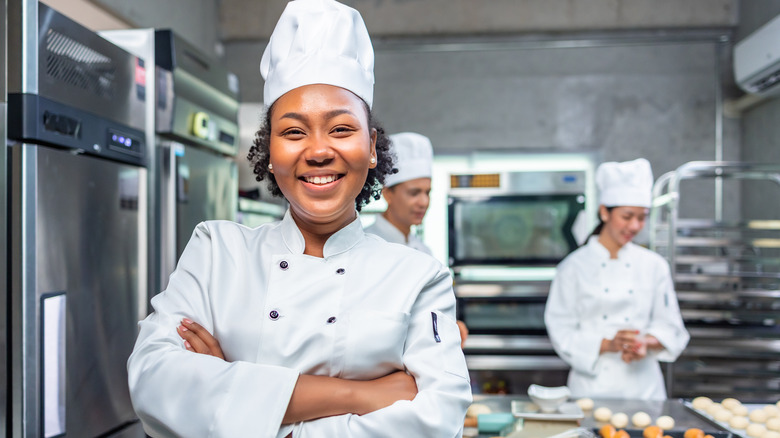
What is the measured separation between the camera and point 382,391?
1.01 metres

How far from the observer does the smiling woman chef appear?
0.94m

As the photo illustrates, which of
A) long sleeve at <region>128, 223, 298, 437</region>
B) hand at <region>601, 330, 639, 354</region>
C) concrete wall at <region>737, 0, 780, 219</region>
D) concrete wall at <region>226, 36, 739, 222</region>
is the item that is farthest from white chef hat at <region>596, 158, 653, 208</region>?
long sleeve at <region>128, 223, 298, 437</region>

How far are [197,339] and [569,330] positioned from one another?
2.22 meters

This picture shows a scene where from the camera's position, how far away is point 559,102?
16.3 feet

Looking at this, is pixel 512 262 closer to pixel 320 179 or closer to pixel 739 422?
pixel 739 422

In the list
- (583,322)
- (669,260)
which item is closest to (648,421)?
(583,322)

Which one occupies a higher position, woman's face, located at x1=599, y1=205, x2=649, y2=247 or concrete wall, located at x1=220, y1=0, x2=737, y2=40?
concrete wall, located at x1=220, y1=0, x2=737, y2=40

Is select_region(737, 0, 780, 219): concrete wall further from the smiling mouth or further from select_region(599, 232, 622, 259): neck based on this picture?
the smiling mouth

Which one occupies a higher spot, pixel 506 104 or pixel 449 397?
pixel 506 104

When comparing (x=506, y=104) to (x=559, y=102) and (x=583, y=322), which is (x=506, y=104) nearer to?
(x=559, y=102)

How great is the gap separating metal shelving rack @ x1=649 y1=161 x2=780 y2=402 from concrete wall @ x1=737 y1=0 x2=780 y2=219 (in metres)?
0.92

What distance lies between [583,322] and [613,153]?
94.6 inches

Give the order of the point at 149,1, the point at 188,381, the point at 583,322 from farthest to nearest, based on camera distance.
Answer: the point at 149,1 → the point at 583,322 → the point at 188,381

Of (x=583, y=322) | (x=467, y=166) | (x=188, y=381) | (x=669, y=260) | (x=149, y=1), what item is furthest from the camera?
(x=467, y=166)
